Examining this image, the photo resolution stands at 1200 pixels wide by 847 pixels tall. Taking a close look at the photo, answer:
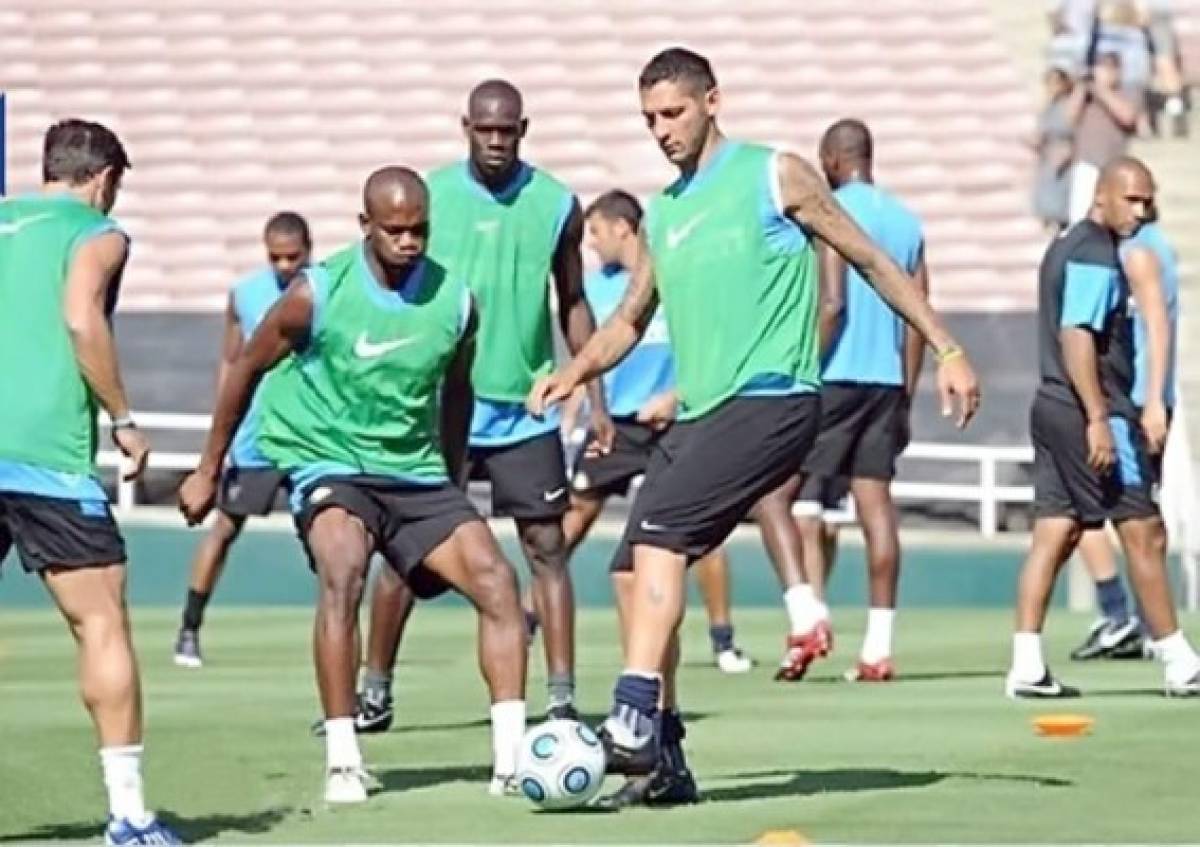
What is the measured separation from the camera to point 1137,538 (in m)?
14.5

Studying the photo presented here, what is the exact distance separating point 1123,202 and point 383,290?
423cm

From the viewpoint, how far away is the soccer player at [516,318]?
12812 millimetres

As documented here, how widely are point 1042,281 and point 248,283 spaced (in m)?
4.25

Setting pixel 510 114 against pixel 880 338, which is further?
pixel 880 338

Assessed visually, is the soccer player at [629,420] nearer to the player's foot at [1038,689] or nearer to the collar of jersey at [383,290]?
the player's foot at [1038,689]

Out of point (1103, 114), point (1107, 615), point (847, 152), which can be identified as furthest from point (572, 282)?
point (1103, 114)

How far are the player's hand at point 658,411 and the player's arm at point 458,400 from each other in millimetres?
4493

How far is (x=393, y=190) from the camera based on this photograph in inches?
424

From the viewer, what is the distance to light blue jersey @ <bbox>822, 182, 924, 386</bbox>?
15656mm

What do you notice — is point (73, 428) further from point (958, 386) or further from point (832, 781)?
point (832, 781)

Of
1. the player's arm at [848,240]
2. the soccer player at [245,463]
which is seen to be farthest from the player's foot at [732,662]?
the player's arm at [848,240]

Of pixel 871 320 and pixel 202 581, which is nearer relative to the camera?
pixel 871 320

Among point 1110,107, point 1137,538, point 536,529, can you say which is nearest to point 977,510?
point 1110,107

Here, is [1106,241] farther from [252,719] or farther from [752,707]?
[252,719]
